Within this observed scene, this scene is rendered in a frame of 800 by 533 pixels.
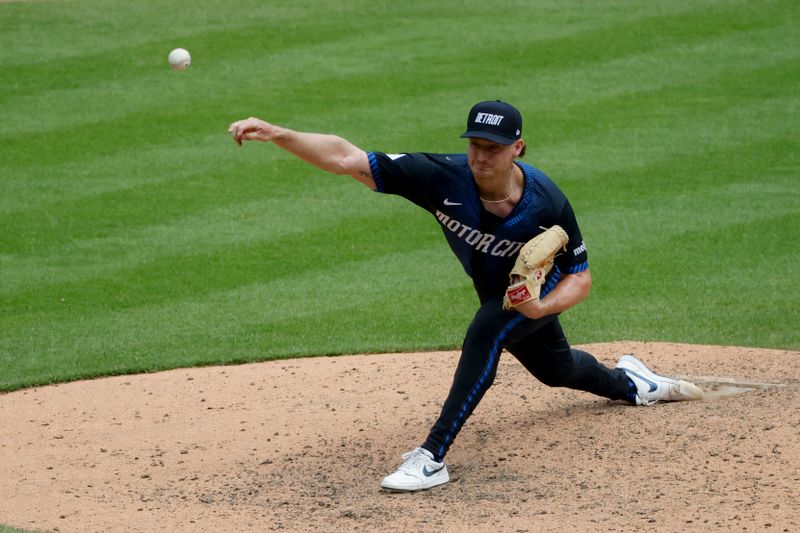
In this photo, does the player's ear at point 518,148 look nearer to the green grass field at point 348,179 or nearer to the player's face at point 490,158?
the player's face at point 490,158

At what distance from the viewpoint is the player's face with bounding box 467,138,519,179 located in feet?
17.7

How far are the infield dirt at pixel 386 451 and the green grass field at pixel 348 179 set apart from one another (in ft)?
2.15

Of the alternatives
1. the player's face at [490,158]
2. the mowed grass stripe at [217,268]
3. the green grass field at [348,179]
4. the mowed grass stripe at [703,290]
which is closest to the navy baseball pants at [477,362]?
the player's face at [490,158]

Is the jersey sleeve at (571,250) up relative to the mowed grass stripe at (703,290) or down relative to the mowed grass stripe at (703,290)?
up

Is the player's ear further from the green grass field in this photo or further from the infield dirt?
the green grass field

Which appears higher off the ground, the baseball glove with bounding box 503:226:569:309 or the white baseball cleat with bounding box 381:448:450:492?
the baseball glove with bounding box 503:226:569:309

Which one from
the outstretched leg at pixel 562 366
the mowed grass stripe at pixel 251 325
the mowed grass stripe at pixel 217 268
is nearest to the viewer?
the outstretched leg at pixel 562 366

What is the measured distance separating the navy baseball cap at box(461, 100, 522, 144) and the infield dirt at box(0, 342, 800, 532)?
1578mm

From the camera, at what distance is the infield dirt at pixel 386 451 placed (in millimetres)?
5133

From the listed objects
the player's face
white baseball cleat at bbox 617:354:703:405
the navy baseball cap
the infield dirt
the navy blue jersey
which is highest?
the navy baseball cap

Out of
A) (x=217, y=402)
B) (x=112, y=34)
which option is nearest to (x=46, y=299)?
(x=217, y=402)

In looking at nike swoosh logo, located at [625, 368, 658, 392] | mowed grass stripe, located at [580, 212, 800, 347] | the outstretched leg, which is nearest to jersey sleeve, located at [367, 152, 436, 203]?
the outstretched leg

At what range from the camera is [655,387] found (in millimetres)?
A: 6359

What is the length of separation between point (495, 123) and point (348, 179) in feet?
21.2
